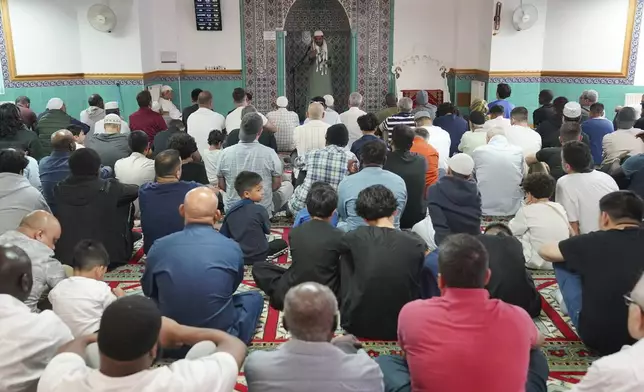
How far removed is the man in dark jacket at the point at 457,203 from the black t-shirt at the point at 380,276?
31.7 inches

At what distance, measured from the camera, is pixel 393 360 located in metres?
2.30

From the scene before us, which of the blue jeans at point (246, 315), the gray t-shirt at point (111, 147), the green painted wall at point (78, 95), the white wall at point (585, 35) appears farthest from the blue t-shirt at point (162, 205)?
the white wall at point (585, 35)

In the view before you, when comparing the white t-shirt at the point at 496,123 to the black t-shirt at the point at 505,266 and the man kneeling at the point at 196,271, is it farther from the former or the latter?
the man kneeling at the point at 196,271

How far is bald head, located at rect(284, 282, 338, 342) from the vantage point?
172 centimetres

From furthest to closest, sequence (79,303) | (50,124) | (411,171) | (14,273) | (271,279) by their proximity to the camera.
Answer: (50,124) < (411,171) < (271,279) < (79,303) < (14,273)

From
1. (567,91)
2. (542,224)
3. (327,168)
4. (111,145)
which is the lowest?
(542,224)

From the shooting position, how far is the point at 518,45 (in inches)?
347

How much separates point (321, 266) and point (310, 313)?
51.8 inches

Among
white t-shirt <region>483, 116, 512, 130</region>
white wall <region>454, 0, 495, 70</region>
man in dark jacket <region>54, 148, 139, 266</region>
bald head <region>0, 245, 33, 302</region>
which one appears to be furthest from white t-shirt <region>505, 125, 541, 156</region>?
bald head <region>0, 245, 33, 302</region>

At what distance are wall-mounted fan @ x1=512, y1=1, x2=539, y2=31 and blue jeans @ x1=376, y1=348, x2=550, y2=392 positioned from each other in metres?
7.20

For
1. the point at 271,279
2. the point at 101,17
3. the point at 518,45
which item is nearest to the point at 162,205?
the point at 271,279

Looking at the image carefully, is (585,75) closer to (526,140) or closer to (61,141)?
(526,140)

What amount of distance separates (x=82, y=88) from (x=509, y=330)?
25.1ft

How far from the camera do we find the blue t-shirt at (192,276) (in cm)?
261
